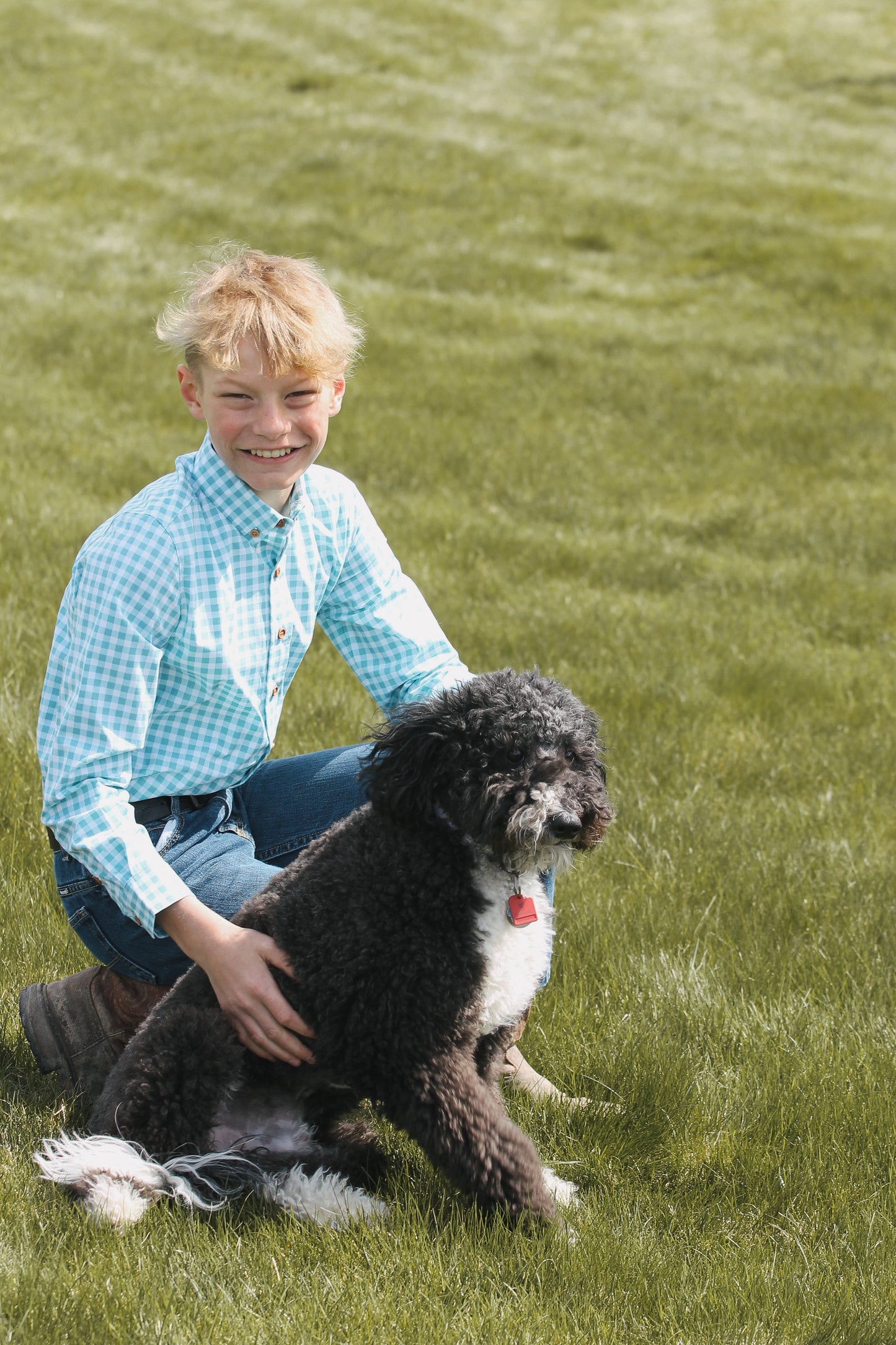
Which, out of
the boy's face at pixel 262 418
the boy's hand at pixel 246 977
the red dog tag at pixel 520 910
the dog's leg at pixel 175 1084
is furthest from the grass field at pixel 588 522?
the boy's face at pixel 262 418

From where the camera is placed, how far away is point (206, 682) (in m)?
3.41

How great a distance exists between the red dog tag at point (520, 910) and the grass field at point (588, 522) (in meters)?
0.67

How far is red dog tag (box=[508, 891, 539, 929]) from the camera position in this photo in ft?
10.2

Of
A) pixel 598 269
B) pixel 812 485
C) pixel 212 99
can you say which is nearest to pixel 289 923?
pixel 812 485

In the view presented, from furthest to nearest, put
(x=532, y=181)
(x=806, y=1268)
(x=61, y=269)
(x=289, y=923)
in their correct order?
(x=532, y=181), (x=61, y=269), (x=289, y=923), (x=806, y=1268)

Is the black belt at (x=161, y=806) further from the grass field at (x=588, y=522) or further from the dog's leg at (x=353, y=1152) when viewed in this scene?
the dog's leg at (x=353, y=1152)

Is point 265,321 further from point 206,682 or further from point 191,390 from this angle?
point 206,682

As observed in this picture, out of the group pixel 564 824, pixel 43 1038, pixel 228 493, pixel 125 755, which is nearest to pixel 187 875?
pixel 125 755

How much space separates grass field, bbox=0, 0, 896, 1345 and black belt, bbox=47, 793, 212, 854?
0.79 m

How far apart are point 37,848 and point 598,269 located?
1192 cm

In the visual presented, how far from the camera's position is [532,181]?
16906 mm

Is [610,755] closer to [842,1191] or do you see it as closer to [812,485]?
[842,1191]

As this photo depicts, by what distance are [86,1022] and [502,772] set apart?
144 centimetres

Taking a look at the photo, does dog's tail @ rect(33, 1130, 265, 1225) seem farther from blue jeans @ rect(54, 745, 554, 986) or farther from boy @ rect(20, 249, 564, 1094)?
blue jeans @ rect(54, 745, 554, 986)
